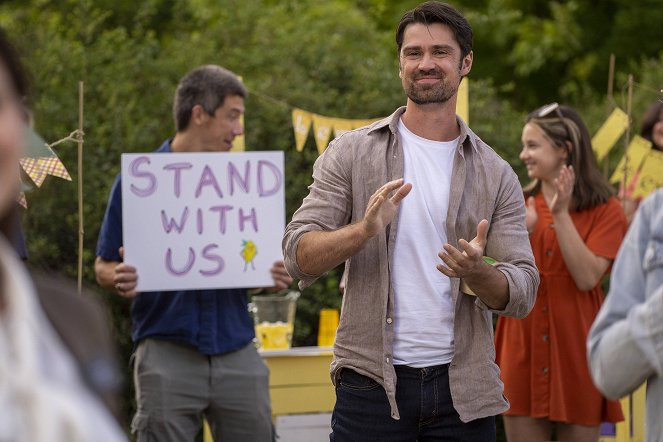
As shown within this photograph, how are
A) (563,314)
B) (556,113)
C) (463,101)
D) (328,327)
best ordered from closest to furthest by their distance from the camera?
(563,314) → (556,113) → (463,101) → (328,327)

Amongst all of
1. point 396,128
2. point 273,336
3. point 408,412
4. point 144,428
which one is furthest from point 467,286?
point 273,336

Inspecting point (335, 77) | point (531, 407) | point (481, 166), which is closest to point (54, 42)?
point (335, 77)

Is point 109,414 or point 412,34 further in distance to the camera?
point 412,34

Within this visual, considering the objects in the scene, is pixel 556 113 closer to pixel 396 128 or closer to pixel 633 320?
pixel 396 128

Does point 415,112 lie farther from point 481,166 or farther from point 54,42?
point 54,42

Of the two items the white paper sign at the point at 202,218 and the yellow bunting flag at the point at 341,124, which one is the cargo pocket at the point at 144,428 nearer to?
the white paper sign at the point at 202,218

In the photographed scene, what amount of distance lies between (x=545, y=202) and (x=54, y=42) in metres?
3.93

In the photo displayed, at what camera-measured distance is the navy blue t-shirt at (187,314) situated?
190 inches

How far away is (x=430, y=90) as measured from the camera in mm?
3781

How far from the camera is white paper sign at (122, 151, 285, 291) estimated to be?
4.88 metres

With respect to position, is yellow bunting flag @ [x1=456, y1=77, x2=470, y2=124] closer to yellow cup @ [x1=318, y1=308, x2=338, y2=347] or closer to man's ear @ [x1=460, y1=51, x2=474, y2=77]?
yellow cup @ [x1=318, y1=308, x2=338, y2=347]

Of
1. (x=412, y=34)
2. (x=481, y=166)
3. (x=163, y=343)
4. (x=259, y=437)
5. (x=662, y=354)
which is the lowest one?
(x=259, y=437)

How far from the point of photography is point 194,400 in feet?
16.0

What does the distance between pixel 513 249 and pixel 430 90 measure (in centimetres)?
56
